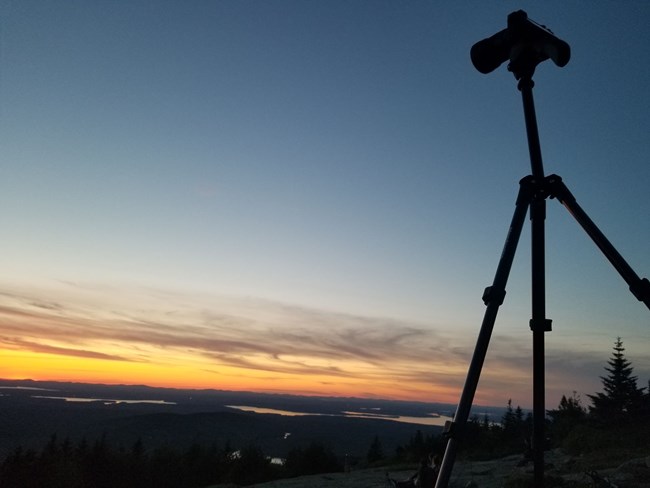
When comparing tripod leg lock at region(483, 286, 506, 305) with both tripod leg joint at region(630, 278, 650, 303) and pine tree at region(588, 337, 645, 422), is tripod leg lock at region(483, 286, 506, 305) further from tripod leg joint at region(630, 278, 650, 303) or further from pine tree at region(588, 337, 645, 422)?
pine tree at region(588, 337, 645, 422)

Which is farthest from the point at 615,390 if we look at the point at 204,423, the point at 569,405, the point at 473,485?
the point at 204,423

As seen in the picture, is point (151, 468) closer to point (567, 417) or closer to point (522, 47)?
point (567, 417)

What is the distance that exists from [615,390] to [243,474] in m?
37.6

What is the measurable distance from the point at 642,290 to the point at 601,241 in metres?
0.38

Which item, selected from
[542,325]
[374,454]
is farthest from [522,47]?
[374,454]

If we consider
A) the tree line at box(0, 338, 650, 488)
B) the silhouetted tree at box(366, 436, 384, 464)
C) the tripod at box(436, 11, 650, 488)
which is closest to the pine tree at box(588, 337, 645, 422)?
the tree line at box(0, 338, 650, 488)

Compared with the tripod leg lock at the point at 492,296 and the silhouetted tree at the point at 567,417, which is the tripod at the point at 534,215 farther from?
the silhouetted tree at the point at 567,417

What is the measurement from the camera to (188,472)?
51000 mm

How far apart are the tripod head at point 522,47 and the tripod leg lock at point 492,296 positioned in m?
1.66

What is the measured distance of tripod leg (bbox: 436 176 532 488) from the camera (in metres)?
2.23

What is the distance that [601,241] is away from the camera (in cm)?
265

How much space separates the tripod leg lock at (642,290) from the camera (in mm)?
2383

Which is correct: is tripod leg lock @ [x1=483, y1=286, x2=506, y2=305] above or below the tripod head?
below

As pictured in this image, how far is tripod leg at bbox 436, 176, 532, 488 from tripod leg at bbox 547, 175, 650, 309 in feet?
0.58
